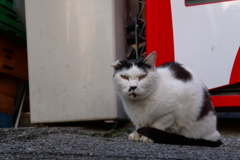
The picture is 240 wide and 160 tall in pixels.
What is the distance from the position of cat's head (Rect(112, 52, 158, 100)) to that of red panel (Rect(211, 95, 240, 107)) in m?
0.65

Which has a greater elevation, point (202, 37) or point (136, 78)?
point (202, 37)

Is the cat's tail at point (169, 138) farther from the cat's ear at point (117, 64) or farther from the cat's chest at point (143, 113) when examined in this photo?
the cat's ear at point (117, 64)

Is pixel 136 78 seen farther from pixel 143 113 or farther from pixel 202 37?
pixel 202 37

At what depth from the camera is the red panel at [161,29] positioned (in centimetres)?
217

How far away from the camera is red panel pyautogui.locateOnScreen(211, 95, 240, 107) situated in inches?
82.0

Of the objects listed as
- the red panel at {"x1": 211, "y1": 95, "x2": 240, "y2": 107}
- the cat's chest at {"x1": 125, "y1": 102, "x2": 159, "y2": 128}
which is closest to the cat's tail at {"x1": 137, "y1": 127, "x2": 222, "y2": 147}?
the cat's chest at {"x1": 125, "y1": 102, "x2": 159, "y2": 128}

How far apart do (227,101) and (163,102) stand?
657 millimetres

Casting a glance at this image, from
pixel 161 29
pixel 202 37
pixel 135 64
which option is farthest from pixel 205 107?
pixel 161 29

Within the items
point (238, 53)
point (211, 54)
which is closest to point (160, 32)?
point (211, 54)

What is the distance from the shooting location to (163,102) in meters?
1.68

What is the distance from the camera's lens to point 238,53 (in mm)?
2059

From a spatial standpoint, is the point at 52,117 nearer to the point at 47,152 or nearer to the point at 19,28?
the point at 19,28

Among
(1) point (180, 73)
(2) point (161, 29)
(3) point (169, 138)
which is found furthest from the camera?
(2) point (161, 29)

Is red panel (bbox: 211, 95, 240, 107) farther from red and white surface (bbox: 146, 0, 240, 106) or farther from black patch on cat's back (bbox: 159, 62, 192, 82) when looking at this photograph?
black patch on cat's back (bbox: 159, 62, 192, 82)
